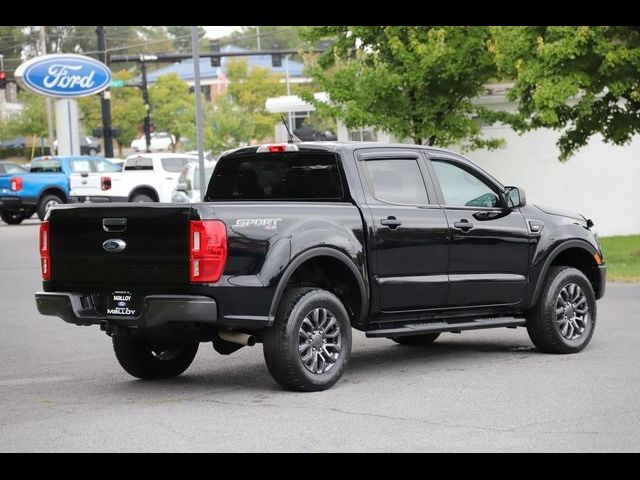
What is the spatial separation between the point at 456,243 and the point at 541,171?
2022cm

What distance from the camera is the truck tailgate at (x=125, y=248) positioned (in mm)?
9102

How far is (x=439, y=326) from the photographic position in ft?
34.8

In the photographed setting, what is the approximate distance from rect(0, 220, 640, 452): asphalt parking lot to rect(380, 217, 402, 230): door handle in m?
1.23

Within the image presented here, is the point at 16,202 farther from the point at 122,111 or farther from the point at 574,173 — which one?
the point at 122,111

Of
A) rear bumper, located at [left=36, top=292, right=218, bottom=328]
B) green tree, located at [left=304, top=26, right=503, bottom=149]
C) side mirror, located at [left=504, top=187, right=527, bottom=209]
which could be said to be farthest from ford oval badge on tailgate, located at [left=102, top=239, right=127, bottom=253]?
green tree, located at [left=304, top=26, right=503, bottom=149]

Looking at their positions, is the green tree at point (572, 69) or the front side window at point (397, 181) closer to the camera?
the front side window at point (397, 181)

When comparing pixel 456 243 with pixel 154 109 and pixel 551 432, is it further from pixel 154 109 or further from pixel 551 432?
pixel 154 109

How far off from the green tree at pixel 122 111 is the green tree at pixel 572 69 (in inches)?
2555

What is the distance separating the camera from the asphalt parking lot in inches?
301

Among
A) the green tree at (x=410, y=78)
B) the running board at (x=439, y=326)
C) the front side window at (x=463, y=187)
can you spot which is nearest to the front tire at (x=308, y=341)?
the running board at (x=439, y=326)

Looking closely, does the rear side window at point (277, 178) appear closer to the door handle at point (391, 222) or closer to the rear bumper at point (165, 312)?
the door handle at point (391, 222)

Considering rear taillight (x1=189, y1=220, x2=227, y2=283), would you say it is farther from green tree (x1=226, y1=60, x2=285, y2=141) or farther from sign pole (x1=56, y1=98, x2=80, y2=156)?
green tree (x1=226, y1=60, x2=285, y2=141)
